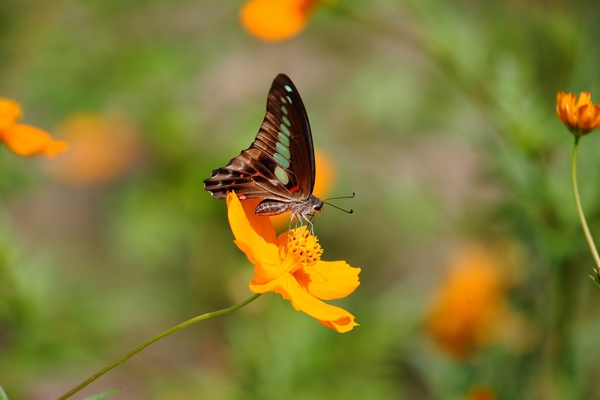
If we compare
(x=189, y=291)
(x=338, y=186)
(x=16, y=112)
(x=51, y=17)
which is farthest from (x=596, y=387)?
(x=51, y=17)

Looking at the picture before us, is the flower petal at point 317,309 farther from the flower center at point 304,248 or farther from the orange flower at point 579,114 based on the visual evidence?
the orange flower at point 579,114

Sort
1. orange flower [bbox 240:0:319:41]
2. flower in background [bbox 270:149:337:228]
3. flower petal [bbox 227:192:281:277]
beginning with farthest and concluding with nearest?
1. flower in background [bbox 270:149:337:228]
2. orange flower [bbox 240:0:319:41]
3. flower petal [bbox 227:192:281:277]

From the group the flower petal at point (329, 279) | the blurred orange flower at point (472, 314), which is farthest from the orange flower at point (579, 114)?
the blurred orange flower at point (472, 314)

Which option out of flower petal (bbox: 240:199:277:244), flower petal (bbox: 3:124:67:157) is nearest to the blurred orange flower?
flower petal (bbox: 240:199:277:244)

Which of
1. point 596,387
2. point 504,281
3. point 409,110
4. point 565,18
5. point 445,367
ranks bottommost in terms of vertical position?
point 596,387

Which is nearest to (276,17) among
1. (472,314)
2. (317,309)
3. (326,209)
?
(317,309)

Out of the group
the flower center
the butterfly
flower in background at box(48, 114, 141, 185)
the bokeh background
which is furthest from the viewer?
flower in background at box(48, 114, 141, 185)

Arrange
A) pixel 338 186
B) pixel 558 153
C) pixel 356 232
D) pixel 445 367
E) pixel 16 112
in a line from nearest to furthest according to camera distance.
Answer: pixel 16 112 < pixel 558 153 < pixel 445 367 < pixel 338 186 < pixel 356 232

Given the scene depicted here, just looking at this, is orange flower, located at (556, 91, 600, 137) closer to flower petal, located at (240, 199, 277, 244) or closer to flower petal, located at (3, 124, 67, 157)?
flower petal, located at (240, 199, 277, 244)

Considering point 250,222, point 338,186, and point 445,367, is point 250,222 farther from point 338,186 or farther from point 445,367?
point 338,186
